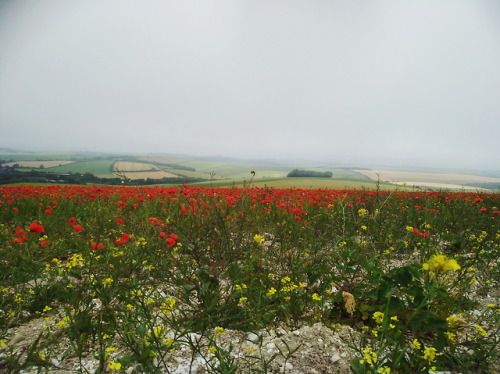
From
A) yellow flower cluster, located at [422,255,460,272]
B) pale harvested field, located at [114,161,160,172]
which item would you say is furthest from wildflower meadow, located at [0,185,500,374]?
pale harvested field, located at [114,161,160,172]

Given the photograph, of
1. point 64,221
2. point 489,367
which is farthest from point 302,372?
point 64,221

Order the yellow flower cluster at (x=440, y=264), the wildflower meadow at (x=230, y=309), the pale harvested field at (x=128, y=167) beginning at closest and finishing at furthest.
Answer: the yellow flower cluster at (x=440, y=264)
the wildflower meadow at (x=230, y=309)
the pale harvested field at (x=128, y=167)

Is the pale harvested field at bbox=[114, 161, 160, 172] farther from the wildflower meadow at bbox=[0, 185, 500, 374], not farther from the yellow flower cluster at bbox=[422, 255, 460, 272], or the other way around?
the yellow flower cluster at bbox=[422, 255, 460, 272]

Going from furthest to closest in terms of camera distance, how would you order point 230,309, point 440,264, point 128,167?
point 128,167 < point 230,309 < point 440,264

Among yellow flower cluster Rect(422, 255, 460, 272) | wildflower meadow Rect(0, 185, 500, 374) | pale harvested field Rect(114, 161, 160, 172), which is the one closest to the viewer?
yellow flower cluster Rect(422, 255, 460, 272)

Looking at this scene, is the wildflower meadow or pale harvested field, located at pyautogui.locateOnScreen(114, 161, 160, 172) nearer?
the wildflower meadow

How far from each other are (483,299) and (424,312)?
2.51 meters

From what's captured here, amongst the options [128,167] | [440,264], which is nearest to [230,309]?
[440,264]

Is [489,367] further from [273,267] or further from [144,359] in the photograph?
[144,359]

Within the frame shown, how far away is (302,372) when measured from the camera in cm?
184

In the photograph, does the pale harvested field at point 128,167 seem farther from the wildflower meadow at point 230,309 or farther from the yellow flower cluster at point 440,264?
the yellow flower cluster at point 440,264

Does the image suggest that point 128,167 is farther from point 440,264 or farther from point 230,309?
point 440,264

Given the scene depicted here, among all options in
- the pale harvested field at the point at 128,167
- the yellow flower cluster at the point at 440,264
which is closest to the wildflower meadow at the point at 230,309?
the yellow flower cluster at the point at 440,264

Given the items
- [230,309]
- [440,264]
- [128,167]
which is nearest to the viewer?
[440,264]
